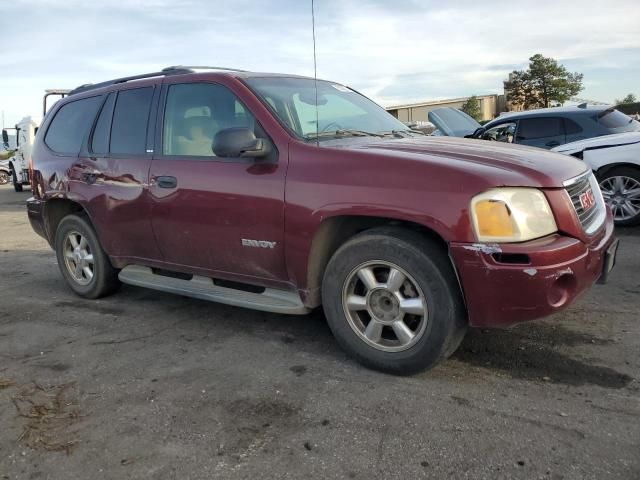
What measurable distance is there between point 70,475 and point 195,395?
2.68 ft

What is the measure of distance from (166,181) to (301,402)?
1.93 meters

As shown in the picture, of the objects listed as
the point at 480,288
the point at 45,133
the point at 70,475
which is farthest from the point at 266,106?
the point at 45,133

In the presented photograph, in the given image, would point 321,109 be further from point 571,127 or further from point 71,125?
point 571,127

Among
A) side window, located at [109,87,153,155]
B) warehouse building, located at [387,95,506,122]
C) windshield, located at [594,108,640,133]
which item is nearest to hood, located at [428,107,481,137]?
windshield, located at [594,108,640,133]

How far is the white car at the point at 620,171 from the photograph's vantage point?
7.35 metres

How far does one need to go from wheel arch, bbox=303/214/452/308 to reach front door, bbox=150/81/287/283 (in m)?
0.21

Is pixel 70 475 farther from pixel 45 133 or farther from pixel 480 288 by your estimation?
pixel 45 133

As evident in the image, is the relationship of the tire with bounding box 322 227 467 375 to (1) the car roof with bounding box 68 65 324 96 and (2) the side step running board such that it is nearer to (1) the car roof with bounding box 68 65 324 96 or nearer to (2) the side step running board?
(2) the side step running board

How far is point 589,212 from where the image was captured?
3.41 m

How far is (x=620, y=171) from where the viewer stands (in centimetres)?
745

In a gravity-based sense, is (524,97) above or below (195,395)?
above

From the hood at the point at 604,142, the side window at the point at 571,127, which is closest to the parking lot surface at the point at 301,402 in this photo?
the hood at the point at 604,142

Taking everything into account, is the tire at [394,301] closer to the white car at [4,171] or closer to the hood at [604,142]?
the hood at [604,142]

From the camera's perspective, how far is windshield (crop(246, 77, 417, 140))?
12.5ft
